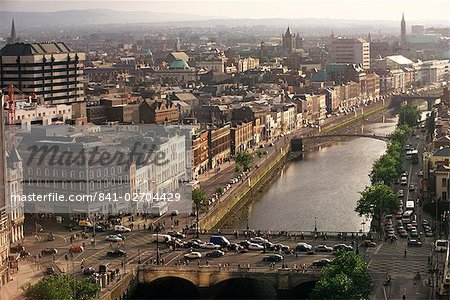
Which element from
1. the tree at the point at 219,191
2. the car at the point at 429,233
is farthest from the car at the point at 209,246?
the tree at the point at 219,191

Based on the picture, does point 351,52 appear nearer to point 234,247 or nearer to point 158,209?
point 158,209

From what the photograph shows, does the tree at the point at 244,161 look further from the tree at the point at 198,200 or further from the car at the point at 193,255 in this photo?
the car at the point at 193,255

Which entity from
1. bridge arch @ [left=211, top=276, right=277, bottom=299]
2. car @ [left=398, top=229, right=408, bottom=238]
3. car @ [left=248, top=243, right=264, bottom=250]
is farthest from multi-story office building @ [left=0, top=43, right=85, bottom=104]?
bridge arch @ [left=211, top=276, right=277, bottom=299]

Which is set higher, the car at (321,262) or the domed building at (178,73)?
the domed building at (178,73)

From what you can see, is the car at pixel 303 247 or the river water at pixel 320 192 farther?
the river water at pixel 320 192

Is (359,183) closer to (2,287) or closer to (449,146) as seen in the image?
(449,146)

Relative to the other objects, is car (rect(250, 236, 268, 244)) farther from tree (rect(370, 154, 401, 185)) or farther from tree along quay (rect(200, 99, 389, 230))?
tree (rect(370, 154, 401, 185))
